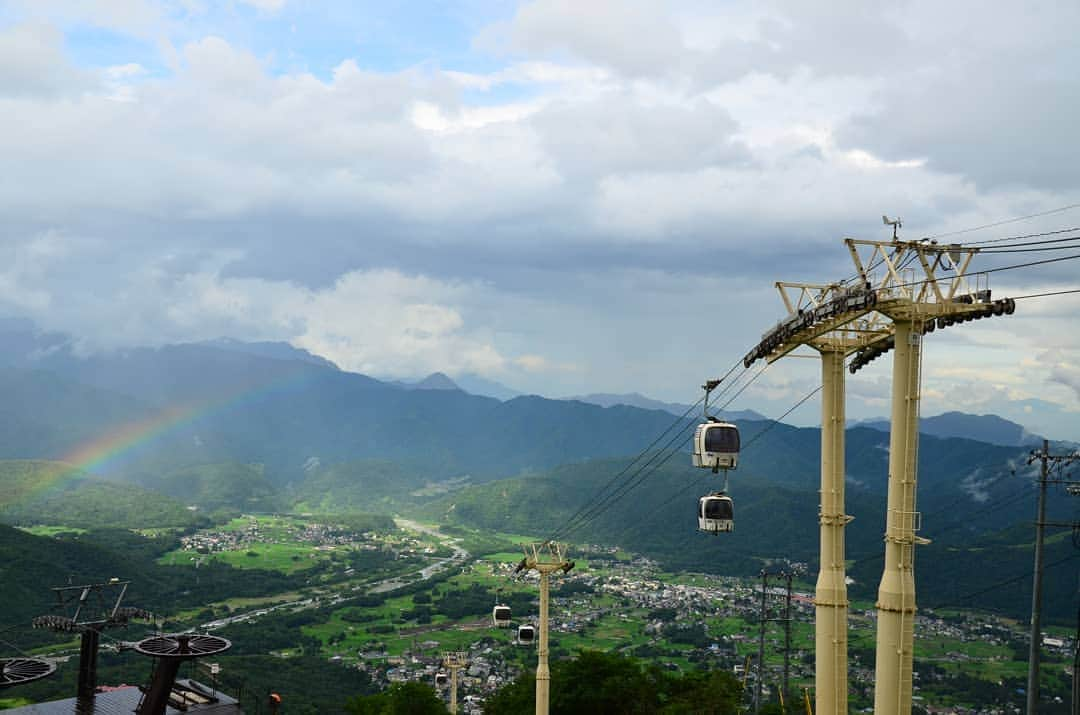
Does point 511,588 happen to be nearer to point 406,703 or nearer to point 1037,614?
point 406,703

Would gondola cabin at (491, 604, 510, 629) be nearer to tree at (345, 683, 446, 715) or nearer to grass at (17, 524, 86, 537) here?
tree at (345, 683, 446, 715)

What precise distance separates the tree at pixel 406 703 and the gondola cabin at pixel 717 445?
66.3ft

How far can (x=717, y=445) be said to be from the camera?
15.0 meters

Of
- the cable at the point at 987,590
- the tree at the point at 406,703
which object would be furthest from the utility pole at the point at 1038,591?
the cable at the point at 987,590

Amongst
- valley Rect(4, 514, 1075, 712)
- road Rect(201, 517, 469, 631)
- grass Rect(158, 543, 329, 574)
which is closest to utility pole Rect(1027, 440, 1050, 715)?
valley Rect(4, 514, 1075, 712)

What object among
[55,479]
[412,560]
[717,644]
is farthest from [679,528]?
[55,479]

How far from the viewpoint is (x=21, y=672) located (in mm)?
18656

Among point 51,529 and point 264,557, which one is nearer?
point 51,529

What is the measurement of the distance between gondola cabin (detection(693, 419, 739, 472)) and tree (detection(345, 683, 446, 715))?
20.2m

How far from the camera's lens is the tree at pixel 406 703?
30125 mm

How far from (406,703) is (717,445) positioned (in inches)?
813

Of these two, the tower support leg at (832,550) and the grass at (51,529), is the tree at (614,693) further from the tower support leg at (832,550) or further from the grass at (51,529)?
the grass at (51,529)

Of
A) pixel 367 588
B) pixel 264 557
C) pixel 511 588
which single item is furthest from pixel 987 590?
pixel 264 557

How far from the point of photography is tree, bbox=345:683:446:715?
30.1m
